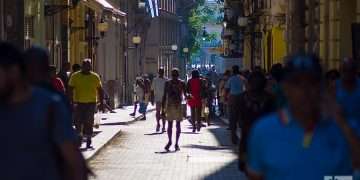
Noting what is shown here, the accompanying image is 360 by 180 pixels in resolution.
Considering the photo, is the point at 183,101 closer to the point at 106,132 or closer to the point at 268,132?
the point at 106,132

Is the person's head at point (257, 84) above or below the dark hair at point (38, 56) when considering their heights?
below

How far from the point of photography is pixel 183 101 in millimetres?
25828

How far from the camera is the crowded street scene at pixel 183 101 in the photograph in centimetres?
535

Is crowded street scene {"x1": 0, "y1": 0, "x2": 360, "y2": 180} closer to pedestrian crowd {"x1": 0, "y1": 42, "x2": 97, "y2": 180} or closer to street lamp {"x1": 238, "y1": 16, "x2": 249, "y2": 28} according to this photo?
pedestrian crowd {"x1": 0, "y1": 42, "x2": 97, "y2": 180}

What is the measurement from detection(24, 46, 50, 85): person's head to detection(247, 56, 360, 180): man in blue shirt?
232 centimetres

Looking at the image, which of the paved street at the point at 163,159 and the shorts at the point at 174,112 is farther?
the shorts at the point at 174,112

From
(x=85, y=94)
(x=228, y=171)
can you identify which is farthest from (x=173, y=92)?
(x=228, y=171)

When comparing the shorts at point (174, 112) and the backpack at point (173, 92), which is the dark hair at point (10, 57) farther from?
the backpack at point (173, 92)

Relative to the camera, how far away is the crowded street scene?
17.6 feet

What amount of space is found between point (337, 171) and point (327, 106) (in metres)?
0.34

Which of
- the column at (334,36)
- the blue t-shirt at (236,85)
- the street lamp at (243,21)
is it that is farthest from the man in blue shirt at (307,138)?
the street lamp at (243,21)

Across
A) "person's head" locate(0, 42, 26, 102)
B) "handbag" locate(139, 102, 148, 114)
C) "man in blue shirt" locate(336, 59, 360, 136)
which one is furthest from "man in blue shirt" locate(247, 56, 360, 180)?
"handbag" locate(139, 102, 148, 114)

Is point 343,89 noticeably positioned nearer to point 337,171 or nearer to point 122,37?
point 337,171

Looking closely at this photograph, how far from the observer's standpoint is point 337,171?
538 centimetres
